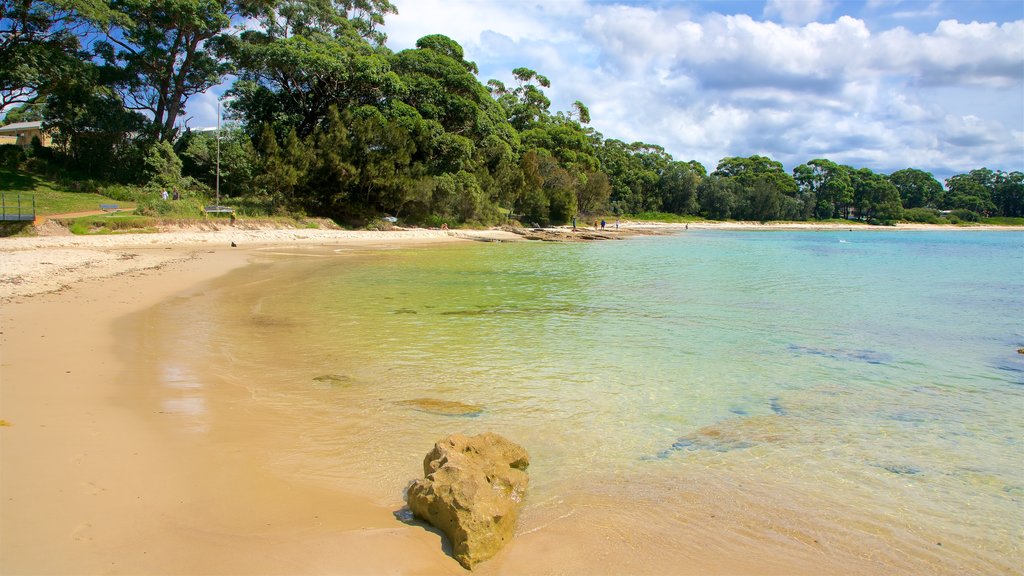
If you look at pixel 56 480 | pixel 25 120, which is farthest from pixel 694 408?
pixel 25 120

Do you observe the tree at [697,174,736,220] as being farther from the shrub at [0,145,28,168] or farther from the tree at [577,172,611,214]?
the shrub at [0,145,28,168]

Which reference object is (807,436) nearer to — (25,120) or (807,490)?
(807,490)

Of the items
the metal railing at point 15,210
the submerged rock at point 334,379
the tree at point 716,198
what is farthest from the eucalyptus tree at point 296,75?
the tree at point 716,198

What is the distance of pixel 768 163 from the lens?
12169cm

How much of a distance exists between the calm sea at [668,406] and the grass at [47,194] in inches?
810

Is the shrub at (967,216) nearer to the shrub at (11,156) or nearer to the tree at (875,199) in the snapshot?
the tree at (875,199)

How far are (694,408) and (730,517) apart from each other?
2616 millimetres

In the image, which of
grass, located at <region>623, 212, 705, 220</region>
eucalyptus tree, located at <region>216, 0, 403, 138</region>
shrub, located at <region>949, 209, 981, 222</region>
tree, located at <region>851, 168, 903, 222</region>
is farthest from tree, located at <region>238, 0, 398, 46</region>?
shrub, located at <region>949, 209, 981, 222</region>

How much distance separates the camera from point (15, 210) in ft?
79.5

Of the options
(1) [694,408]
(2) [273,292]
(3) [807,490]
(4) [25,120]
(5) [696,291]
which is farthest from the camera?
(4) [25,120]

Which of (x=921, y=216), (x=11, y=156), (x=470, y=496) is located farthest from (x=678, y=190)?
(x=470, y=496)

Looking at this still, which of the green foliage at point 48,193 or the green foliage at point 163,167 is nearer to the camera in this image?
the green foliage at point 48,193

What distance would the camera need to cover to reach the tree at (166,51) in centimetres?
3547

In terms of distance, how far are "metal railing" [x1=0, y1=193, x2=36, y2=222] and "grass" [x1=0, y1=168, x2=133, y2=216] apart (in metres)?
0.05
